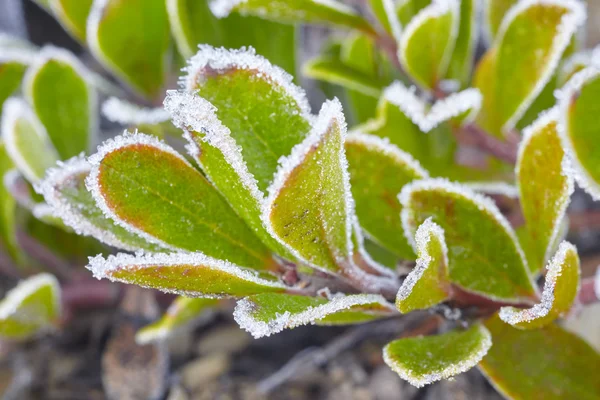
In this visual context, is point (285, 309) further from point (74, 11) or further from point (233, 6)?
point (74, 11)

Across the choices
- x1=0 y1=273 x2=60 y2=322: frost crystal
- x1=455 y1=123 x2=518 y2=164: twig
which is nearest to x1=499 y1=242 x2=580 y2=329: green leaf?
x1=455 y1=123 x2=518 y2=164: twig

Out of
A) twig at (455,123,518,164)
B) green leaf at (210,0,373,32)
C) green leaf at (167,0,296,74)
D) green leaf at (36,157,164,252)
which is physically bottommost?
twig at (455,123,518,164)

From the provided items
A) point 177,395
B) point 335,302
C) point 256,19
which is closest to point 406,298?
point 335,302

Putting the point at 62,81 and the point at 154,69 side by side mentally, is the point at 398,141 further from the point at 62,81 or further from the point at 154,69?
the point at 62,81

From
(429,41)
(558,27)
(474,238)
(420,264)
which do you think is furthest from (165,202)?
(558,27)

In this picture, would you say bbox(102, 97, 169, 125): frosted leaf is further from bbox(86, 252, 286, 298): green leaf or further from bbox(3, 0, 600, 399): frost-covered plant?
bbox(86, 252, 286, 298): green leaf

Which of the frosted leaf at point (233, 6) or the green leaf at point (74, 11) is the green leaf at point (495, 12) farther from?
the green leaf at point (74, 11)
